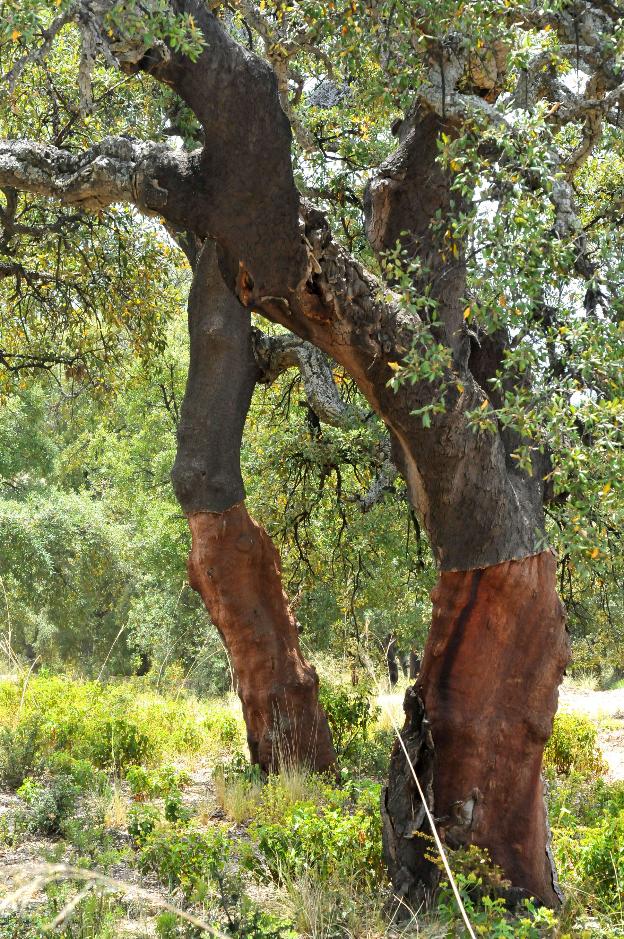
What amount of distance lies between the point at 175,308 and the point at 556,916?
7.80 meters

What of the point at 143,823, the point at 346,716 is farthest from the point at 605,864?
the point at 346,716

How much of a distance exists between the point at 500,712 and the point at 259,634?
8.51 ft

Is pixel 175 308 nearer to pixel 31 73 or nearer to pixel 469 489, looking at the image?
pixel 31 73

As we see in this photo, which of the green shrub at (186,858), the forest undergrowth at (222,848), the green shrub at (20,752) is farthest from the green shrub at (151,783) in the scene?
the green shrub at (186,858)

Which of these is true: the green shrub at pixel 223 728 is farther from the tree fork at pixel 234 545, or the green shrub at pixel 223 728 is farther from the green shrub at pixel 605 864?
the green shrub at pixel 605 864

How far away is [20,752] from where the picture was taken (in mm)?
6973

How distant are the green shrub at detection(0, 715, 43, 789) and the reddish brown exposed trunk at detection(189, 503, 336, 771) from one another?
1.77 m

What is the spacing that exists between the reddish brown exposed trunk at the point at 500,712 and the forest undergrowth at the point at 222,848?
21cm

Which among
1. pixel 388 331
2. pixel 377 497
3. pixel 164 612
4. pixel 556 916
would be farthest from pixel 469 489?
pixel 164 612

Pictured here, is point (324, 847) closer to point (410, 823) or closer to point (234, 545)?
point (410, 823)

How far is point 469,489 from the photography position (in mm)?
4691

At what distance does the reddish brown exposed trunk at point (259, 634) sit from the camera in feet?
21.9

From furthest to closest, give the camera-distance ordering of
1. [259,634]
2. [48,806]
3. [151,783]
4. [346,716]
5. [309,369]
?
[346,716] → [309,369] → [259,634] → [151,783] → [48,806]

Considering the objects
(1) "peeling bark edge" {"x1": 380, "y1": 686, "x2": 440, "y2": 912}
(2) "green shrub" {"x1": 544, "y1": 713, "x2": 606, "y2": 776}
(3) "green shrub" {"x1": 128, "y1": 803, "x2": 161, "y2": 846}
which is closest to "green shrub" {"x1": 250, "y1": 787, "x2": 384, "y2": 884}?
(1) "peeling bark edge" {"x1": 380, "y1": 686, "x2": 440, "y2": 912}
